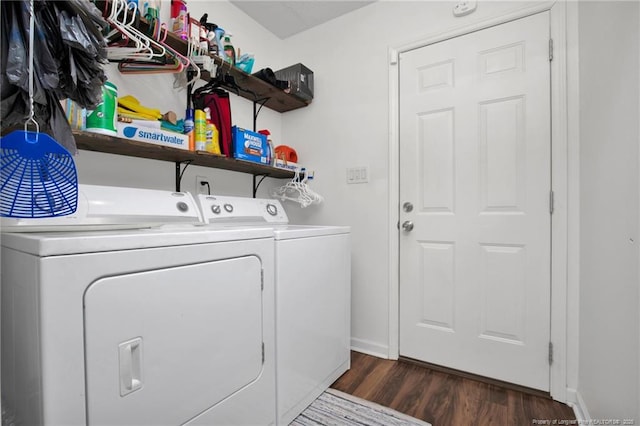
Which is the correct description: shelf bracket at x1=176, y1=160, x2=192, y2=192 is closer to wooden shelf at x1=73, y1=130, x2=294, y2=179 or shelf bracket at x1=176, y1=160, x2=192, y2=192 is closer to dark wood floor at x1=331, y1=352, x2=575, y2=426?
wooden shelf at x1=73, y1=130, x2=294, y2=179

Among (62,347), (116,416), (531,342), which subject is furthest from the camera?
(531,342)

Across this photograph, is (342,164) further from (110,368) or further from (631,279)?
(110,368)

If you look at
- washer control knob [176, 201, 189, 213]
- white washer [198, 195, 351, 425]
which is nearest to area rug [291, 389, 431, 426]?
white washer [198, 195, 351, 425]

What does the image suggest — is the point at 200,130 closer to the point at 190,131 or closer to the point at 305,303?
the point at 190,131

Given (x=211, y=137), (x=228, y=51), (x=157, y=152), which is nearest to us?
(x=157, y=152)

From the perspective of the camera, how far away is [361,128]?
7.09ft

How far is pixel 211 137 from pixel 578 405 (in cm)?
237

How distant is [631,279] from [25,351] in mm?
1761

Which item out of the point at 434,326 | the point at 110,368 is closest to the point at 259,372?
the point at 110,368

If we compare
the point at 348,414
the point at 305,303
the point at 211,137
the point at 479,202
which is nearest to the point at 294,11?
the point at 211,137

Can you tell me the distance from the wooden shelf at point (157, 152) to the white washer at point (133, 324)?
8.5 inches

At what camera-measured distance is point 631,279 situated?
3.19 ft

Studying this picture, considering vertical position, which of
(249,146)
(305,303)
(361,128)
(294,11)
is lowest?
(305,303)

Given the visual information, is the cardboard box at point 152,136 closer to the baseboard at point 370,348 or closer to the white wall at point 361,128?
the white wall at point 361,128
